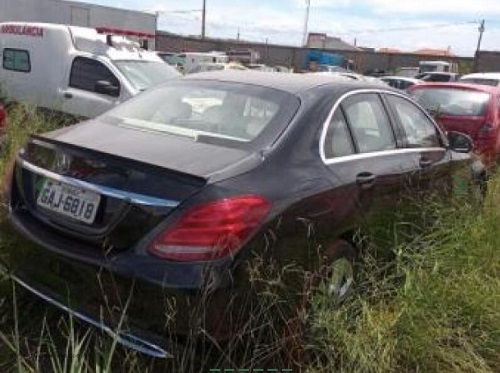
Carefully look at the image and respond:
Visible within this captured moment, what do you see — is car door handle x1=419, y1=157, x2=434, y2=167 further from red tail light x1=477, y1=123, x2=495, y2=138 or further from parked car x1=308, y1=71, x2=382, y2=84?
red tail light x1=477, y1=123, x2=495, y2=138

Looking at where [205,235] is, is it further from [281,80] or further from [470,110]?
[470,110]

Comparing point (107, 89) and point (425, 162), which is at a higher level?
point (425, 162)

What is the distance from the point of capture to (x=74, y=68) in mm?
9656

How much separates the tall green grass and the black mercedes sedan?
0.54 ft

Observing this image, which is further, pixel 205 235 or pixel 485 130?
pixel 485 130

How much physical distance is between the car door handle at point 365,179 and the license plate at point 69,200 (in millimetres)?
1544

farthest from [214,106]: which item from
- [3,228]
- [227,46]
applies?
[227,46]

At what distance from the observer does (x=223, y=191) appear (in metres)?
2.87

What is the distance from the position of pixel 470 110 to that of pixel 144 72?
4.76m

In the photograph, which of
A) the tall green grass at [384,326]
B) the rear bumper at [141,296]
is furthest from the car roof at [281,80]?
the rear bumper at [141,296]

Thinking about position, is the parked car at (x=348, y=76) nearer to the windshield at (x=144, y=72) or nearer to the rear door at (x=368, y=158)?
the rear door at (x=368, y=158)

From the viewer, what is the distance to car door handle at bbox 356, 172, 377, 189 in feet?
12.3

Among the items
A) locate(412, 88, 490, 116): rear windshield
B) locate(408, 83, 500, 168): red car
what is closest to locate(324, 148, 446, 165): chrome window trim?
locate(408, 83, 500, 168): red car

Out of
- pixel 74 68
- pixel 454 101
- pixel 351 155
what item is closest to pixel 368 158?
pixel 351 155
